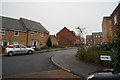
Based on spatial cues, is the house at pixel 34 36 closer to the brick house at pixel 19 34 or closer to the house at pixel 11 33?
the brick house at pixel 19 34

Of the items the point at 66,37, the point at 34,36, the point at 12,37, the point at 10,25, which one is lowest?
the point at 12,37

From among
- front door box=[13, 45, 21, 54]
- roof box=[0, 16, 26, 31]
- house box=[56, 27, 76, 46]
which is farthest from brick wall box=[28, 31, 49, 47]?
house box=[56, 27, 76, 46]

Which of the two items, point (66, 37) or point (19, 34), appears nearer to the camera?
point (19, 34)

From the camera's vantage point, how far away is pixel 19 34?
26344 millimetres

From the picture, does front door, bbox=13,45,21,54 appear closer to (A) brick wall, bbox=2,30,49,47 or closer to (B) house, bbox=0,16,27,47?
(B) house, bbox=0,16,27,47

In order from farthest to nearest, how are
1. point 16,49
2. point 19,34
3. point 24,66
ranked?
point 19,34 < point 16,49 < point 24,66

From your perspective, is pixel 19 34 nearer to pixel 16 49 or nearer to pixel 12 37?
pixel 12 37

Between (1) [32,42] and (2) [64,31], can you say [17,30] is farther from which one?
(2) [64,31]

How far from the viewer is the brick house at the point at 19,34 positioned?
23.9 m

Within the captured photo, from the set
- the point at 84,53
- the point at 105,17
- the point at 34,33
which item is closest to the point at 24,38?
the point at 34,33

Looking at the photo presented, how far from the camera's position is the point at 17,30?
85.1 ft

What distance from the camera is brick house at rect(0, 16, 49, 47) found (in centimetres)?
2394

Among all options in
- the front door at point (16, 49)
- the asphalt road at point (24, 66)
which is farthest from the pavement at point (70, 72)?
the front door at point (16, 49)

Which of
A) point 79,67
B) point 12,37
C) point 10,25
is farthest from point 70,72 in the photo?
point 10,25
